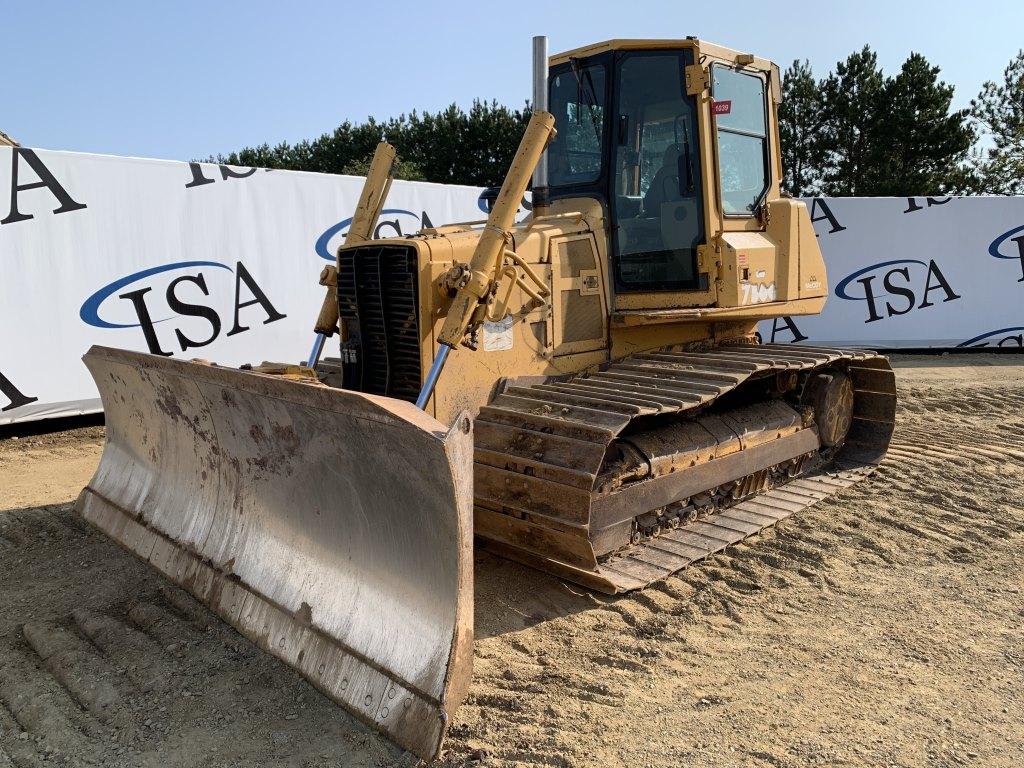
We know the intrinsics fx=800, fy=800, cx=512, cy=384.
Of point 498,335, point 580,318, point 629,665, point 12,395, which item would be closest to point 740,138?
point 580,318

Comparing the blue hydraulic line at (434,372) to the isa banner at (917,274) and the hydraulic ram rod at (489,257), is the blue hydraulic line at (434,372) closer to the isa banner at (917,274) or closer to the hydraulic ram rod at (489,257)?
the hydraulic ram rod at (489,257)

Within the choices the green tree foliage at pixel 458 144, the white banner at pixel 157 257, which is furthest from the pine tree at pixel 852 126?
the white banner at pixel 157 257

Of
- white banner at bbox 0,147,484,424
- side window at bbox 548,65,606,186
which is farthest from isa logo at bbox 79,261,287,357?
side window at bbox 548,65,606,186

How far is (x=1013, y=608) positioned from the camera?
4.12 metres

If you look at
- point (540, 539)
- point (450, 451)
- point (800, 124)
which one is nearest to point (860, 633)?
point (540, 539)

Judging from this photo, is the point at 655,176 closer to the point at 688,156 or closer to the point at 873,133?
the point at 688,156

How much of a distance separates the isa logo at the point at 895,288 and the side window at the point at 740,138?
865 cm

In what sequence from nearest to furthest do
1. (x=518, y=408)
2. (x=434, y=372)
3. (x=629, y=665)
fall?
(x=629, y=665) < (x=434, y=372) < (x=518, y=408)

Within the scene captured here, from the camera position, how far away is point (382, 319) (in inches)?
180

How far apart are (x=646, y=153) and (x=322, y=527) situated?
3.12 metres

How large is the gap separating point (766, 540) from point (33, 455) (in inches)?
259

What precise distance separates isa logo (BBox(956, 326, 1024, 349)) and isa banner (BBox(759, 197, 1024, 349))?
2cm

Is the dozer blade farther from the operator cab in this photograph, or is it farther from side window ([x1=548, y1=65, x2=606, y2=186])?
side window ([x1=548, y1=65, x2=606, y2=186])

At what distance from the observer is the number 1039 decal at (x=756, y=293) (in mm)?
5336
